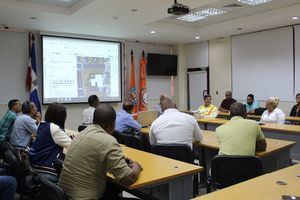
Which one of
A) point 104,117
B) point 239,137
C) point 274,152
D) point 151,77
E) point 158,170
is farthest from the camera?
point 151,77

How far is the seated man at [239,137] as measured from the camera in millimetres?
2922

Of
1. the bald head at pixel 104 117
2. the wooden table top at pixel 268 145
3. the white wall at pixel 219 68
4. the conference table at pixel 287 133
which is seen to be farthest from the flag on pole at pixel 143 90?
the bald head at pixel 104 117

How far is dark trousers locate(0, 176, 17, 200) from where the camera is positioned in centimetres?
279

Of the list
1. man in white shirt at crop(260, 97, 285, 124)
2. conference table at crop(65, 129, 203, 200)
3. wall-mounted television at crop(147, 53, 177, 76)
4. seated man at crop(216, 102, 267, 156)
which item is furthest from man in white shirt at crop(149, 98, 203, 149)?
wall-mounted television at crop(147, 53, 177, 76)

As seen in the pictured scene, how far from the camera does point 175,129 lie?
338cm

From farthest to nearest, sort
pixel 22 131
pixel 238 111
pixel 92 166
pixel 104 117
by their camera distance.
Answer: pixel 22 131
pixel 238 111
pixel 104 117
pixel 92 166

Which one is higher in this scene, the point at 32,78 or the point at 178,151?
the point at 32,78

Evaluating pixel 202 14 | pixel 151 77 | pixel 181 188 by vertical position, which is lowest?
pixel 181 188

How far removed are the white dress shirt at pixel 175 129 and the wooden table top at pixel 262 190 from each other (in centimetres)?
132

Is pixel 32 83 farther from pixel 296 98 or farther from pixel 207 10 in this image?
pixel 296 98

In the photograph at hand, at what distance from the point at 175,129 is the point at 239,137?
2.47 ft

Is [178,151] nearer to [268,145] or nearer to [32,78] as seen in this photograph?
[268,145]

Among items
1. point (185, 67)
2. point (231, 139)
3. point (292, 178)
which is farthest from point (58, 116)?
point (185, 67)

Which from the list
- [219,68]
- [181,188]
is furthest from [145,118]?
[219,68]
